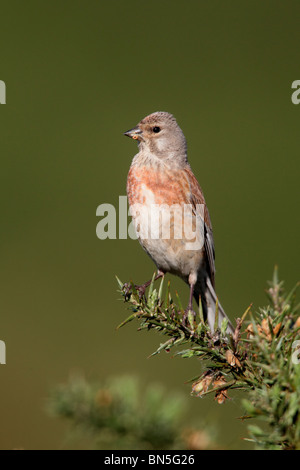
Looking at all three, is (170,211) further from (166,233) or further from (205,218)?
(205,218)

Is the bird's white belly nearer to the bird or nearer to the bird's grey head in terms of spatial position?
the bird

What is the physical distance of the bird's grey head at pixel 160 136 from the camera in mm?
2723

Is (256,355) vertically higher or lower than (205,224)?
lower

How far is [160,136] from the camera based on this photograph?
2.75 m

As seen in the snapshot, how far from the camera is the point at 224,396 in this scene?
4.65ft

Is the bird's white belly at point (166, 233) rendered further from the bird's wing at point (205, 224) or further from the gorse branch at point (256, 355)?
the gorse branch at point (256, 355)

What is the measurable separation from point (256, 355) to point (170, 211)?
130 centimetres

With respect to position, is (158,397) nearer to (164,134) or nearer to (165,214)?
(165,214)

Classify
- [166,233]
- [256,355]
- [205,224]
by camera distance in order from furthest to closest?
[205,224] → [166,233] → [256,355]

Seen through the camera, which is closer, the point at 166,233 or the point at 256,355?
Answer: the point at 256,355

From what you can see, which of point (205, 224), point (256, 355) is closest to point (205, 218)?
point (205, 224)

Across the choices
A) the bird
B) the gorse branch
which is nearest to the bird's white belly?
the bird
